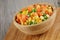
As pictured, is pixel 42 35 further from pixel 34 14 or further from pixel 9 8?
pixel 9 8

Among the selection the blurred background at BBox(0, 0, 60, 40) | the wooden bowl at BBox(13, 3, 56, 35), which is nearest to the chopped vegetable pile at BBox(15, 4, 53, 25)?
the wooden bowl at BBox(13, 3, 56, 35)

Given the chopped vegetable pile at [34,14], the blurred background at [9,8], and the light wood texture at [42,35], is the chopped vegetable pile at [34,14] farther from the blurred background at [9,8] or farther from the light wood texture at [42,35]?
the blurred background at [9,8]

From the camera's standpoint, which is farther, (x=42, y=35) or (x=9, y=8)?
(x=9, y=8)

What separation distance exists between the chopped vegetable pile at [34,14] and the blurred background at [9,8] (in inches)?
34.3

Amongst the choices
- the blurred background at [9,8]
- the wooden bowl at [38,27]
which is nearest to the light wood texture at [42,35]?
the wooden bowl at [38,27]

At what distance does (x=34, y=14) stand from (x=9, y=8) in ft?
4.12

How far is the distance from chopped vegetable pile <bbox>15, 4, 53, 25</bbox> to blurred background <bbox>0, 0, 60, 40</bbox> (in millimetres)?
870

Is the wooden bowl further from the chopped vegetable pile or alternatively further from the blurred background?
the blurred background

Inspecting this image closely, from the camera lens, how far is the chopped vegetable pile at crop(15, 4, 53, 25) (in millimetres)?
964

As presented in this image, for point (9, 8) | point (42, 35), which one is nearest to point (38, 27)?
point (42, 35)

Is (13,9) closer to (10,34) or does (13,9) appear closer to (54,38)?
(10,34)

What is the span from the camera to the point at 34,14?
1.00 meters

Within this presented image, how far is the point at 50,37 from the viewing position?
0.98 metres

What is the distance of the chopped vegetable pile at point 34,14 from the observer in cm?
96
